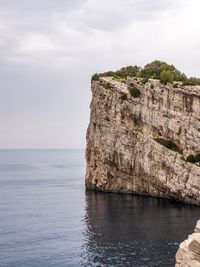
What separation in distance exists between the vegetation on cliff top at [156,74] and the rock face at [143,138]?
286 cm

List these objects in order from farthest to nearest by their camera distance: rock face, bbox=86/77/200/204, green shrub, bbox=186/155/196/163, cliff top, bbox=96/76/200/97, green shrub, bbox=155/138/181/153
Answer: green shrub, bbox=155/138/181/153
cliff top, bbox=96/76/200/97
rock face, bbox=86/77/200/204
green shrub, bbox=186/155/196/163

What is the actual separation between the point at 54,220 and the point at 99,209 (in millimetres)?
12830

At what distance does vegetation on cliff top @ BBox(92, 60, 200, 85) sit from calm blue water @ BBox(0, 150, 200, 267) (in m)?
30.1

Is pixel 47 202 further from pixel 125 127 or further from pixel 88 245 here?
pixel 88 245

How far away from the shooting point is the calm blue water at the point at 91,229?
2491 inches

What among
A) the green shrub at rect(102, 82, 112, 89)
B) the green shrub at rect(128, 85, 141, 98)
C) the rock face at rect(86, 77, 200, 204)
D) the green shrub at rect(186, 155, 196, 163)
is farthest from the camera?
the green shrub at rect(102, 82, 112, 89)

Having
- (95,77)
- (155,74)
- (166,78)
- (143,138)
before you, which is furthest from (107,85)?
(143,138)

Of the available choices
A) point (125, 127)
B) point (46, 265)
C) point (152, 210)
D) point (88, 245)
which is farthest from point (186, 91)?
point (46, 265)

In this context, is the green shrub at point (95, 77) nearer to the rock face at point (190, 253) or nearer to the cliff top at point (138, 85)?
the cliff top at point (138, 85)

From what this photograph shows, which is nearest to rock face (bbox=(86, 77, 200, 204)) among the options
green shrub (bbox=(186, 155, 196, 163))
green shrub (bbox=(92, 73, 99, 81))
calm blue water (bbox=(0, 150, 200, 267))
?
green shrub (bbox=(186, 155, 196, 163))

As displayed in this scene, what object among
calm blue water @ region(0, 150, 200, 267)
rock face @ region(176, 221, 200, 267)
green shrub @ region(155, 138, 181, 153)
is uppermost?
green shrub @ region(155, 138, 181, 153)

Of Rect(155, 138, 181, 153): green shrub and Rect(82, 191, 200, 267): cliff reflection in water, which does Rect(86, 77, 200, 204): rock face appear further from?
Rect(82, 191, 200, 267): cliff reflection in water

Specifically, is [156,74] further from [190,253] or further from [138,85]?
[190,253]

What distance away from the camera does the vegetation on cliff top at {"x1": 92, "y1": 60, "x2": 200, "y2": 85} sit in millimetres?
114750
